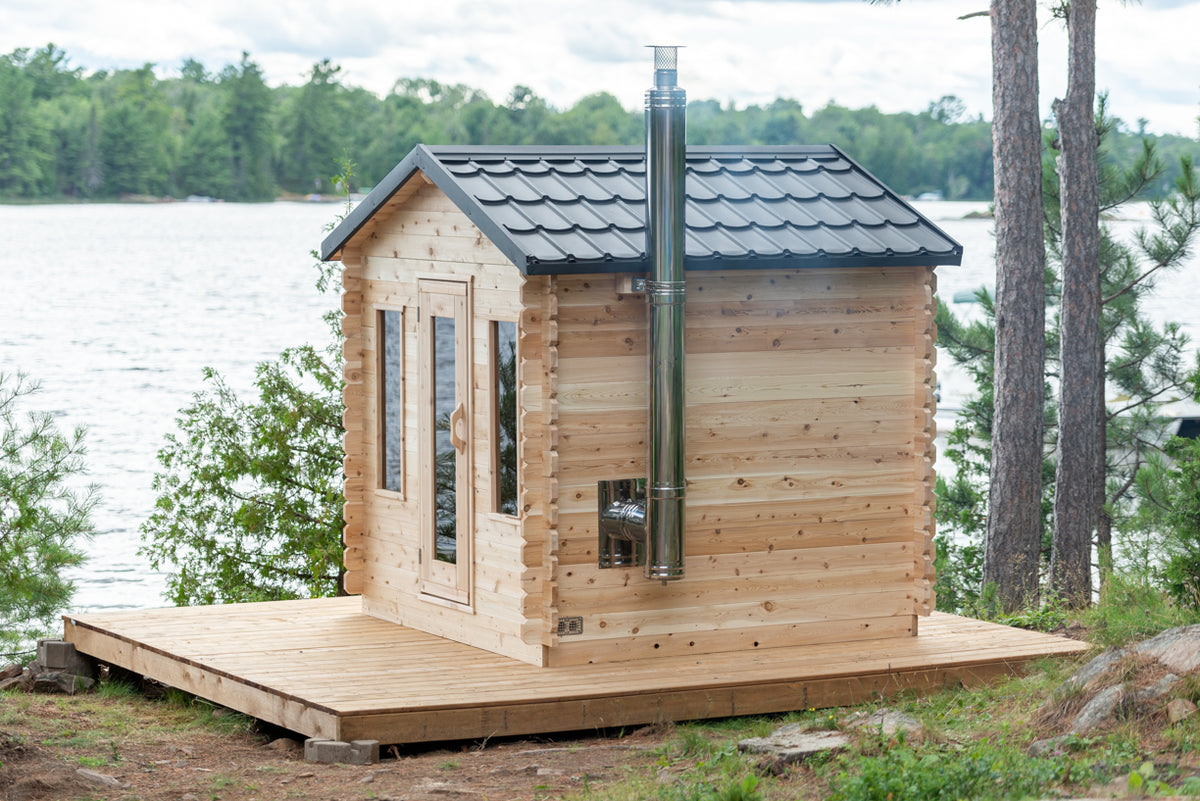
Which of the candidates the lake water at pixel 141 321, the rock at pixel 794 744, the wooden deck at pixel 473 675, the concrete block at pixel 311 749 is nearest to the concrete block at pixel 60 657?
the wooden deck at pixel 473 675

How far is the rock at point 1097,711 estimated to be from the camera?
580 centimetres

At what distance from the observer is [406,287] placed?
27.5 feet

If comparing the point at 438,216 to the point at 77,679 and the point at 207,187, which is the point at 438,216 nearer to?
the point at 77,679

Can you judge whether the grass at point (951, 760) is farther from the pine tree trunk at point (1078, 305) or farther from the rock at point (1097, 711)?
the pine tree trunk at point (1078, 305)

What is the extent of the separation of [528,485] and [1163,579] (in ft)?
14.0

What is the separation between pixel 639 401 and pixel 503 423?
2.41 ft

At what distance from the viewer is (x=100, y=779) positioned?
631 cm

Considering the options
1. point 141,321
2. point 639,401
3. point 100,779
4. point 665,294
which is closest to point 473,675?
point 639,401

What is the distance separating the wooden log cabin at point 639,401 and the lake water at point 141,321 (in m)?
7.01

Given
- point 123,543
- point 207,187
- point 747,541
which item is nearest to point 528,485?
point 747,541

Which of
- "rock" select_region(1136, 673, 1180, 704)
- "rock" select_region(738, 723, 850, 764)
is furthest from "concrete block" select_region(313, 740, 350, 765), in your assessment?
"rock" select_region(1136, 673, 1180, 704)

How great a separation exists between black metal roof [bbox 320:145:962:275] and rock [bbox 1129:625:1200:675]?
2399mm

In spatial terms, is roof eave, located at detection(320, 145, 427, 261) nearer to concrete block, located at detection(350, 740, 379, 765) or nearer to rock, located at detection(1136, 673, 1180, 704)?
concrete block, located at detection(350, 740, 379, 765)

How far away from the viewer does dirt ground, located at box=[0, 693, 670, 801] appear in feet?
20.1
